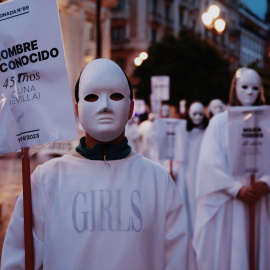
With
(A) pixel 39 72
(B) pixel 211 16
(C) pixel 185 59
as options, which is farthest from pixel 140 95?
(A) pixel 39 72

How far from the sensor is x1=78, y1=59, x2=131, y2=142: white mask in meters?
2.98

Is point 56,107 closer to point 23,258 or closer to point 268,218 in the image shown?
point 23,258

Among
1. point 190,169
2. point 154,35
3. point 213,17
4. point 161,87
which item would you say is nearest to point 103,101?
point 190,169

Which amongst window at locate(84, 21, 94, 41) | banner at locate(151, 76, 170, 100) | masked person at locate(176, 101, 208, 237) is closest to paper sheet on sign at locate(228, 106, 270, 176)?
masked person at locate(176, 101, 208, 237)

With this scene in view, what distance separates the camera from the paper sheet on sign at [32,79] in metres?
2.95

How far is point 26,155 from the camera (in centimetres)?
303

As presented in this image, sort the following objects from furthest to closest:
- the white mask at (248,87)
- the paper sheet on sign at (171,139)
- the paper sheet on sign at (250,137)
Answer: the paper sheet on sign at (171,139)
the white mask at (248,87)
the paper sheet on sign at (250,137)

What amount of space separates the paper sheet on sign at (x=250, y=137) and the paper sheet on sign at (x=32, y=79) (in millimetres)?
2295

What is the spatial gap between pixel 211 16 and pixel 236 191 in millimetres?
7331

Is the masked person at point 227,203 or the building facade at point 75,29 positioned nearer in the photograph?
the masked person at point 227,203

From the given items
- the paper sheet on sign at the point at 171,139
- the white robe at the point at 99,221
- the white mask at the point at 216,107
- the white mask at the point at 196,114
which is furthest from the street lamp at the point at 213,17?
the white robe at the point at 99,221

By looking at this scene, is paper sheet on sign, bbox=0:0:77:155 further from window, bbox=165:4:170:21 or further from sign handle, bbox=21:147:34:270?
window, bbox=165:4:170:21

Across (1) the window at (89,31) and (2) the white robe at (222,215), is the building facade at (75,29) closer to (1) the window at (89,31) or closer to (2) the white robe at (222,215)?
(1) the window at (89,31)

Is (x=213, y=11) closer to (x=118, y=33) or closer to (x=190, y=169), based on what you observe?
(x=190, y=169)
